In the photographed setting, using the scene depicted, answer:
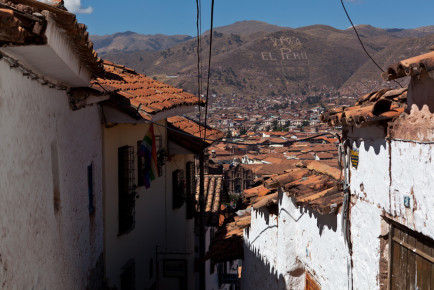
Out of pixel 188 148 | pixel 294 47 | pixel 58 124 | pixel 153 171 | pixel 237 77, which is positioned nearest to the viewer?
pixel 58 124

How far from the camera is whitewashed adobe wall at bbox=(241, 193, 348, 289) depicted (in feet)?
17.6

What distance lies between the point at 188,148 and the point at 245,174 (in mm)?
49217

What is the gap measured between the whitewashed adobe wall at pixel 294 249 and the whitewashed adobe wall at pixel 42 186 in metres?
2.47

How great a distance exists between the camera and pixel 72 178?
559cm

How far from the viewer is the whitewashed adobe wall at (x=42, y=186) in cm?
332

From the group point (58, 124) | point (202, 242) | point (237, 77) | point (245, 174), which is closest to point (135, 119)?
point (58, 124)

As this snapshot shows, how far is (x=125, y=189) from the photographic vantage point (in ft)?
27.7

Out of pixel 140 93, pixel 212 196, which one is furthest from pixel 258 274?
pixel 212 196

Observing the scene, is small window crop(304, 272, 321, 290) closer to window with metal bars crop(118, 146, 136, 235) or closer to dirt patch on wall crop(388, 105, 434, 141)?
dirt patch on wall crop(388, 105, 434, 141)

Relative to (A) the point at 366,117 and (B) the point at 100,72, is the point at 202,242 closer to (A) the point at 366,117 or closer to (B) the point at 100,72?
(B) the point at 100,72

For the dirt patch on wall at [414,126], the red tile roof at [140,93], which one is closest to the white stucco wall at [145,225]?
the red tile roof at [140,93]

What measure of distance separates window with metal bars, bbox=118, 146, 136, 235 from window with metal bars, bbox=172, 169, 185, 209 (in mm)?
3609

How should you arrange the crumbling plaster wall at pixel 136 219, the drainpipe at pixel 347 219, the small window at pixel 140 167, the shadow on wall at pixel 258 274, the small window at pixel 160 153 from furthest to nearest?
the small window at pixel 160 153 < the small window at pixel 140 167 < the crumbling plaster wall at pixel 136 219 < the shadow on wall at pixel 258 274 < the drainpipe at pixel 347 219

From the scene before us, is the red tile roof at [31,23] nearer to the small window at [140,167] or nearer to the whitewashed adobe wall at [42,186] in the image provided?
the whitewashed adobe wall at [42,186]
